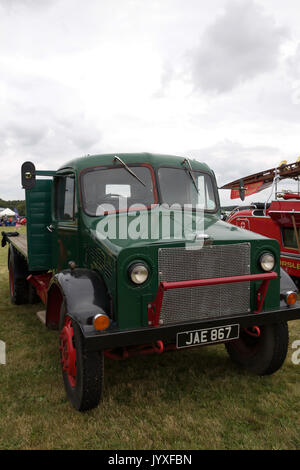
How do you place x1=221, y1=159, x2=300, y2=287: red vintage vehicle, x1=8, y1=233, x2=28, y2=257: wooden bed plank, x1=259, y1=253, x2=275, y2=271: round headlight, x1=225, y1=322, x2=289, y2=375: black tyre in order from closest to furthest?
x1=259, y1=253, x2=275, y2=271: round headlight, x1=225, y1=322, x2=289, y2=375: black tyre, x1=8, y1=233, x2=28, y2=257: wooden bed plank, x1=221, y1=159, x2=300, y2=287: red vintage vehicle

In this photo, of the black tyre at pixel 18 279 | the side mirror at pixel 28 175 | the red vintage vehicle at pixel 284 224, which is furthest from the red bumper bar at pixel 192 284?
the black tyre at pixel 18 279

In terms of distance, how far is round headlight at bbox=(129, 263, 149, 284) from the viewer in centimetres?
301

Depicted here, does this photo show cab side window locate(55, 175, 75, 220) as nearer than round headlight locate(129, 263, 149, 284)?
No

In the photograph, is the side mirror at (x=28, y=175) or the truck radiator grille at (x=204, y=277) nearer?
the truck radiator grille at (x=204, y=277)

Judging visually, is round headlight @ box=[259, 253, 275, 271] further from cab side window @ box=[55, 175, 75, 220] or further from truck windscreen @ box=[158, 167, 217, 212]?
cab side window @ box=[55, 175, 75, 220]

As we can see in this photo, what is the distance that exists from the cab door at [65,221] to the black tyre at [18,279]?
2030 mm

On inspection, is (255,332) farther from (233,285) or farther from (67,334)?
(67,334)

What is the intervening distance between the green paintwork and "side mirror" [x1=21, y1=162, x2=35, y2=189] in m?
0.40

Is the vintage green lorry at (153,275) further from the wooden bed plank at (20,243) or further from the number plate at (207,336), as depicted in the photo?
the wooden bed plank at (20,243)

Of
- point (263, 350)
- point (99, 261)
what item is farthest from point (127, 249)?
point (263, 350)

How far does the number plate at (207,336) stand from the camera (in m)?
3.15

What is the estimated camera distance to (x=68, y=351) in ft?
10.6

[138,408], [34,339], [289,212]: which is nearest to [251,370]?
[138,408]

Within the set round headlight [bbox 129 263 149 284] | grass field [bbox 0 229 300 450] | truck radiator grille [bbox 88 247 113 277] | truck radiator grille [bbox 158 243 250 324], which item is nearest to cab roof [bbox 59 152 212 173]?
truck radiator grille [bbox 88 247 113 277]
